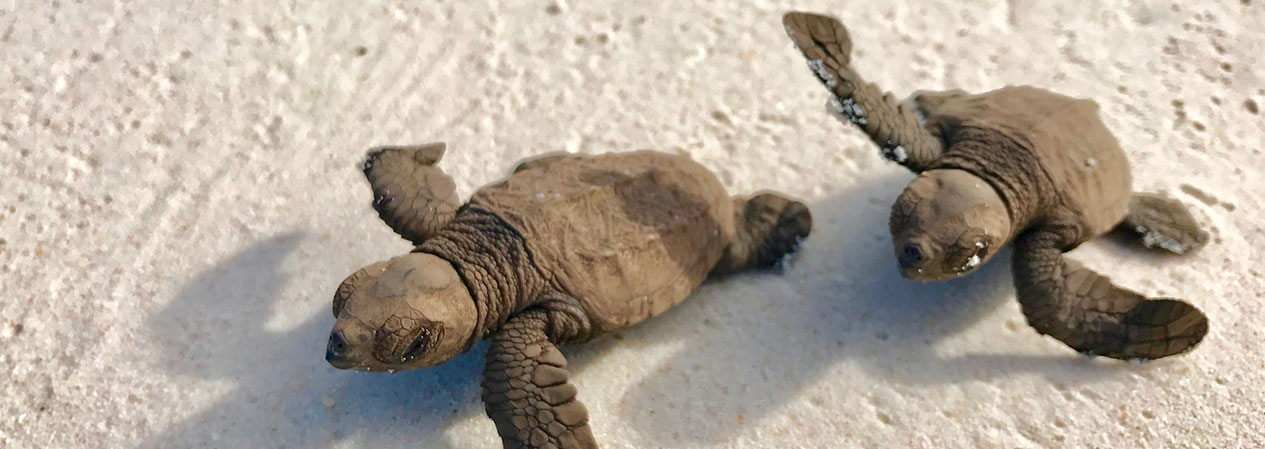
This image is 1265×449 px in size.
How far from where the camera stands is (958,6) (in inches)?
130

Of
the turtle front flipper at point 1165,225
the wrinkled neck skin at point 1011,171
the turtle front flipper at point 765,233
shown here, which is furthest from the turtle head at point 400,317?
the turtle front flipper at point 1165,225

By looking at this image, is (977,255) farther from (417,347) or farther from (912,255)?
(417,347)

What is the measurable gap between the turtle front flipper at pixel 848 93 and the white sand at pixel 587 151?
0.40 m

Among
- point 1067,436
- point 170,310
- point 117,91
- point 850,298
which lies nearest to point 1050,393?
point 1067,436

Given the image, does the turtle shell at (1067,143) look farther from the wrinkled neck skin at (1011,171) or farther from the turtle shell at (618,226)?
the turtle shell at (618,226)

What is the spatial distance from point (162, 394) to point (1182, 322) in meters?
2.63

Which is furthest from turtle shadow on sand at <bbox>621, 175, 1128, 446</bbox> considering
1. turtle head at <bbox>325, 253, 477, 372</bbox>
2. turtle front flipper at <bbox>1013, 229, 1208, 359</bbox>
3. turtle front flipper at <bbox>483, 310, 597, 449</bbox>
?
turtle head at <bbox>325, 253, 477, 372</bbox>

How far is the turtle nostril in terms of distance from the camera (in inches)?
83.5

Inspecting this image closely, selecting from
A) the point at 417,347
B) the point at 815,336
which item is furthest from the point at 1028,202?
the point at 417,347

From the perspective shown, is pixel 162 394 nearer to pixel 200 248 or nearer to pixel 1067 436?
pixel 200 248

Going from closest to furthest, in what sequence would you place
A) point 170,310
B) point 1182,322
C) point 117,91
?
point 1182,322
point 170,310
point 117,91

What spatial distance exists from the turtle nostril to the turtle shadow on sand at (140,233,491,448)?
1.16 metres

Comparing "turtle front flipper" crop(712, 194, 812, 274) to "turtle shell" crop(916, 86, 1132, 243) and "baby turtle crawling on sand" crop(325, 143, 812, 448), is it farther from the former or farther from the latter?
"turtle shell" crop(916, 86, 1132, 243)

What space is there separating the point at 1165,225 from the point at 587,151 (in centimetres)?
176
